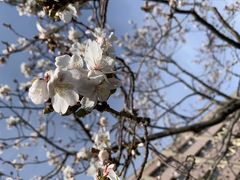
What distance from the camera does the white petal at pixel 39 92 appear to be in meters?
1.67

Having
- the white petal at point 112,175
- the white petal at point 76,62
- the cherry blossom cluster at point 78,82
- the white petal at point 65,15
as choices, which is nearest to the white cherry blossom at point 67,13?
the white petal at point 65,15

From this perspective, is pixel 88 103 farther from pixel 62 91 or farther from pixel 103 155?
pixel 103 155

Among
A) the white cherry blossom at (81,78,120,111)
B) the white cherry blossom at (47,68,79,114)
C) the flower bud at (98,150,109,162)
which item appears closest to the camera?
the white cherry blossom at (47,68,79,114)

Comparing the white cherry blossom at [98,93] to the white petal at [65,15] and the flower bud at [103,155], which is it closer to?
the white petal at [65,15]

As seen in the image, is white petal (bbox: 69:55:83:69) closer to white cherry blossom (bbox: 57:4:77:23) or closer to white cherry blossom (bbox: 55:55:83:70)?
white cherry blossom (bbox: 55:55:83:70)

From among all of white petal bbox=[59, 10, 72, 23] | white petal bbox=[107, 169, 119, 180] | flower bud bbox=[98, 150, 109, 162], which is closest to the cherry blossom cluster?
white petal bbox=[107, 169, 119, 180]

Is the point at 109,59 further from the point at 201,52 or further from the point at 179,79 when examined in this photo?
the point at 201,52

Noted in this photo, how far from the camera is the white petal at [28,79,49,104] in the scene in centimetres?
167

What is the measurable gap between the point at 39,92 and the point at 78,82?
0.54 ft

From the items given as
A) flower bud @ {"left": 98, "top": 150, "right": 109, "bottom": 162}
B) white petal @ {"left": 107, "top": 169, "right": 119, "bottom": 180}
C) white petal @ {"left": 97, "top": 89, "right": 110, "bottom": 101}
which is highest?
flower bud @ {"left": 98, "top": 150, "right": 109, "bottom": 162}

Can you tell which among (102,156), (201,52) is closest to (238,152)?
(201,52)

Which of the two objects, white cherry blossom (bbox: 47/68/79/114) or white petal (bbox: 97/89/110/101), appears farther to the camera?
white petal (bbox: 97/89/110/101)

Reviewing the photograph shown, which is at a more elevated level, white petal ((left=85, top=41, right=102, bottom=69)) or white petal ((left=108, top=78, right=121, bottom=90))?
white petal ((left=85, top=41, right=102, bottom=69))

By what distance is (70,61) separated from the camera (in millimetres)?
1740
